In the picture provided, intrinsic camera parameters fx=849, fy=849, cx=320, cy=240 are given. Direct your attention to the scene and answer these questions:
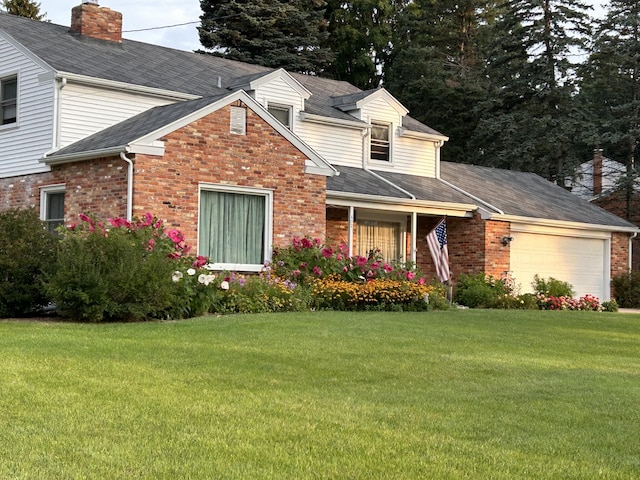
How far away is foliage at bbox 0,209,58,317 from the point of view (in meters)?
13.1

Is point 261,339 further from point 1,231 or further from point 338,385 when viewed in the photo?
point 1,231

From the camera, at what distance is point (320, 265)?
696 inches

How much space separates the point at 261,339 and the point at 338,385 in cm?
308

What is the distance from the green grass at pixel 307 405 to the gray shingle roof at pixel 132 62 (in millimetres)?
9133

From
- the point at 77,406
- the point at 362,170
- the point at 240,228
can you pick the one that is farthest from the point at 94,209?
the point at 77,406

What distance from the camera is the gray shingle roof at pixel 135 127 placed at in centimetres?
1639

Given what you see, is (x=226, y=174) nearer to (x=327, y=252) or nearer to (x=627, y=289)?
(x=327, y=252)

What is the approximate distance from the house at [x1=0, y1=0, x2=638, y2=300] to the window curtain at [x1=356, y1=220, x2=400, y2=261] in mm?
49

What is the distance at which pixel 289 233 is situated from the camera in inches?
712

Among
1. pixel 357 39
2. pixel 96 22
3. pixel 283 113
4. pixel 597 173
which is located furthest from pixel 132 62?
pixel 357 39

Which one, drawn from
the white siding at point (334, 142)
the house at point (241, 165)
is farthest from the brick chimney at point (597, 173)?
the white siding at point (334, 142)

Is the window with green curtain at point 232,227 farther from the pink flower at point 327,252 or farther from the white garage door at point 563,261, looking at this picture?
the white garage door at point 563,261

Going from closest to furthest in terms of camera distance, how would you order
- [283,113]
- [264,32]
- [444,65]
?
[283,113] < [264,32] < [444,65]

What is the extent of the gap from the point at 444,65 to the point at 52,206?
3041cm
